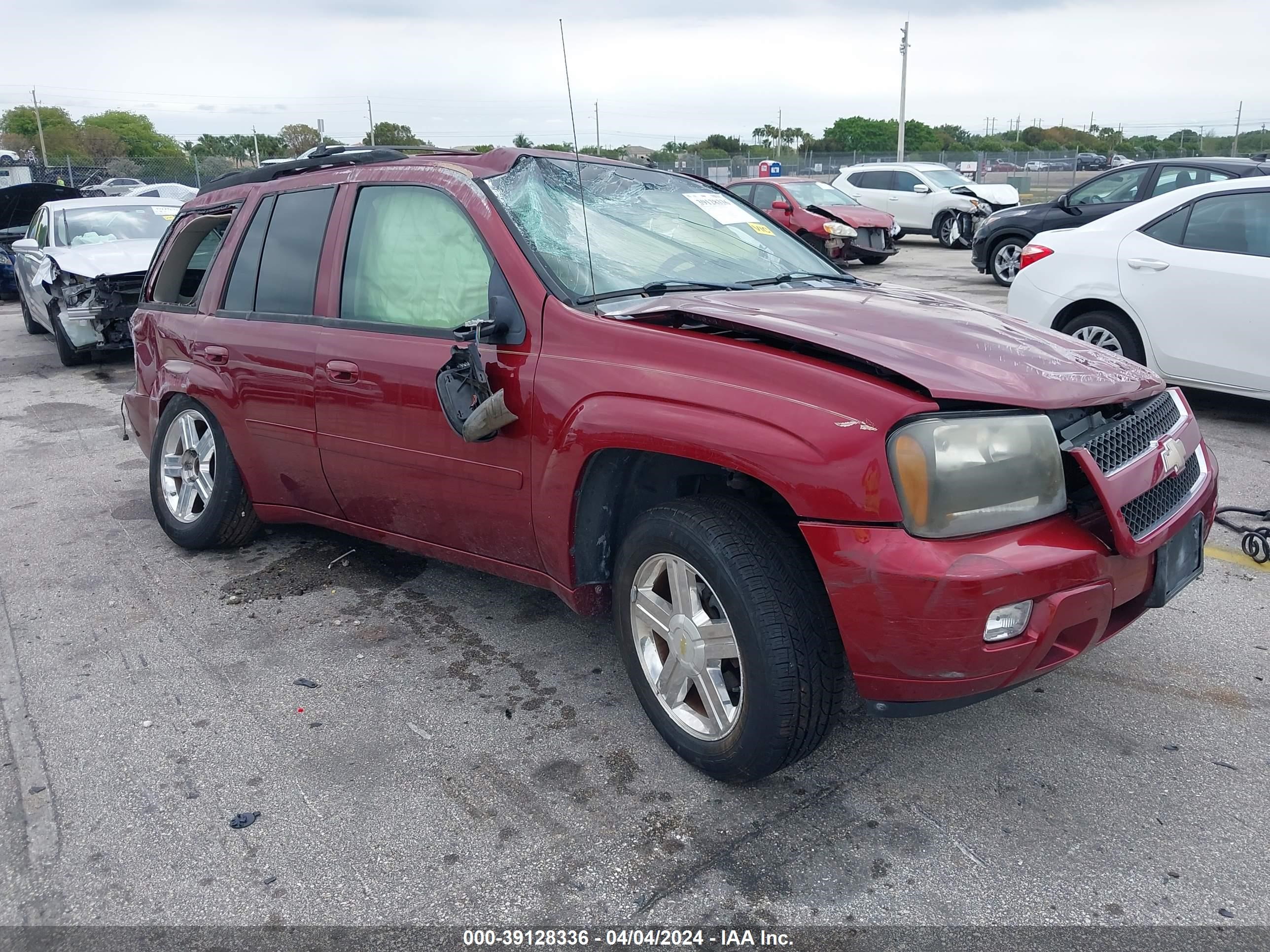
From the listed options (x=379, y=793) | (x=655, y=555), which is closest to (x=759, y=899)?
(x=655, y=555)

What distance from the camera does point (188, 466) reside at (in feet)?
15.7

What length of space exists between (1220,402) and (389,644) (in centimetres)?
601

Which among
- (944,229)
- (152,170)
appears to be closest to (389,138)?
(944,229)

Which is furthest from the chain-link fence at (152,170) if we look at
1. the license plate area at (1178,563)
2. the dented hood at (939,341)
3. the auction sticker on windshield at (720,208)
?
the license plate area at (1178,563)

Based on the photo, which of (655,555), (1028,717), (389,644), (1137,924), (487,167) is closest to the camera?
(1137,924)

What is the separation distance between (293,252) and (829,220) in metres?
13.0

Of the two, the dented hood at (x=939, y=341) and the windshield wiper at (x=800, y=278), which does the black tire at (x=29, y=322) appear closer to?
the windshield wiper at (x=800, y=278)

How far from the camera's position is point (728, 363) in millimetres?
2684

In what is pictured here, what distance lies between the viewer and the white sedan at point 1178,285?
603 cm

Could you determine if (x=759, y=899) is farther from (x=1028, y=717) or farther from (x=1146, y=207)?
(x=1146, y=207)

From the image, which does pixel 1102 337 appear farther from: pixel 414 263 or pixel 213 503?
pixel 213 503

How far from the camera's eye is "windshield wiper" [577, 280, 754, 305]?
323 cm

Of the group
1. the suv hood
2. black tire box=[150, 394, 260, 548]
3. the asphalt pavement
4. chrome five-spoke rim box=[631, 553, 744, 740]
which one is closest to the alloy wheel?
the suv hood

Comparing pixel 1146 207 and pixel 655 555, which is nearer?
pixel 655 555
